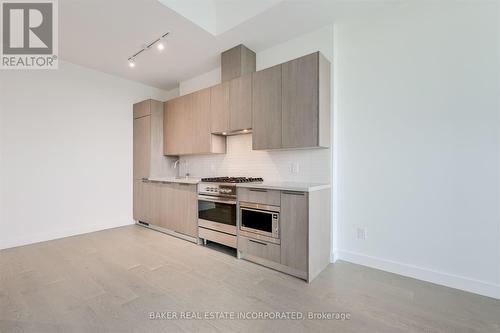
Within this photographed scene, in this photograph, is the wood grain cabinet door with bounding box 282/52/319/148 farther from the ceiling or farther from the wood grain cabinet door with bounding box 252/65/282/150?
the ceiling

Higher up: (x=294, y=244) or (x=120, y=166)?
(x=120, y=166)

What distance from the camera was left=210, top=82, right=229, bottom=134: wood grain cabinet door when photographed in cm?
338

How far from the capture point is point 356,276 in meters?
2.41

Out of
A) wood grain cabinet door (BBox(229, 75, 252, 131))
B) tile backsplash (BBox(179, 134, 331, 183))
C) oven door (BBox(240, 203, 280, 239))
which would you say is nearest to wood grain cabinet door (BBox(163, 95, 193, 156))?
tile backsplash (BBox(179, 134, 331, 183))

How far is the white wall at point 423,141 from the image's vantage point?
6.75 feet

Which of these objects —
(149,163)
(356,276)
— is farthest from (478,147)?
(149,163)

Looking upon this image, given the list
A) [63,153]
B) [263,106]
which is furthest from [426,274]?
[63,153]

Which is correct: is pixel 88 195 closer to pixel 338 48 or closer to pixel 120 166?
pixel 120 166

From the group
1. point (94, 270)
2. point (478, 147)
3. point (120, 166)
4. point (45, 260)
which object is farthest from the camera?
point (120, 166)

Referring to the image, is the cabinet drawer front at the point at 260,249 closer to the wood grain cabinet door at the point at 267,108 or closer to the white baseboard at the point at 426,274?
the white baseboard at the point at 426,274

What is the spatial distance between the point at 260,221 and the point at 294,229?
45cm

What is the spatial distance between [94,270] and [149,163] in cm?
213

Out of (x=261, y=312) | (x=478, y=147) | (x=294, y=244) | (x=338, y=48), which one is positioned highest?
(x=338, y=48)

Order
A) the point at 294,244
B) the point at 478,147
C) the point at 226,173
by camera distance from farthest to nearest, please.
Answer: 1. the point at 226,173
2. the point at 294,244
3. the point at 478,147
